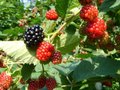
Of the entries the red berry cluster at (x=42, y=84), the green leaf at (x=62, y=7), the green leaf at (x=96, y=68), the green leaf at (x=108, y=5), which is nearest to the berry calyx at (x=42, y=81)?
the red berry cluster at (x=42, y=84)

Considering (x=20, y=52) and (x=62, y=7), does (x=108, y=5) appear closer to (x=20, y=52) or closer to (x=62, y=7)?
(x=62, y=7)

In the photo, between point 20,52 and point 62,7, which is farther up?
point 62,7

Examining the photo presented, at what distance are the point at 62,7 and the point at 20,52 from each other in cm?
30

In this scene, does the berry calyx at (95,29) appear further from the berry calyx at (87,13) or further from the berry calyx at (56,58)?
the berry calyx at (56,58)

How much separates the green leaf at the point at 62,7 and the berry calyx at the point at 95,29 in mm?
153

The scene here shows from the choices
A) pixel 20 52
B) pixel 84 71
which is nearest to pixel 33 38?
pixel 20 52

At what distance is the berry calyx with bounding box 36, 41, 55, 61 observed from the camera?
1.79 m

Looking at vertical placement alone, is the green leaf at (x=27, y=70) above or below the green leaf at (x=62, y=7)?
below

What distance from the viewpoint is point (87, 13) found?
182cm

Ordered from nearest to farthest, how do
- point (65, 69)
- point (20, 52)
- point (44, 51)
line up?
1. point (44, 51)
2. point (20, 52)
3. point (65, 69)

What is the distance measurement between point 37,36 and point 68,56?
1.31m

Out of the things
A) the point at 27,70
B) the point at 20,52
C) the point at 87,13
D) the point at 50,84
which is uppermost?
the point at 87,13

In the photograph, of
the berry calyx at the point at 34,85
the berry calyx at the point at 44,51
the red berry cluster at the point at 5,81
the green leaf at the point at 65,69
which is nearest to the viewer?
the berry calyx at the point at 44,51

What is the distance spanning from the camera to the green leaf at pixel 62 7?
6.30ft
